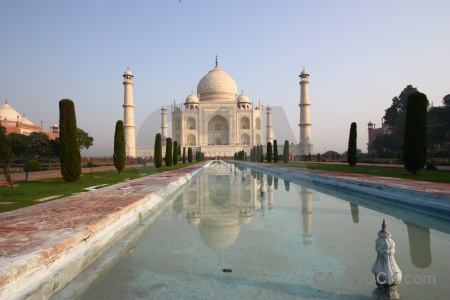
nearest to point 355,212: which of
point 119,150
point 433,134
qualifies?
point 119,150

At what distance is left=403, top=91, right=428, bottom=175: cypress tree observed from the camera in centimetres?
883

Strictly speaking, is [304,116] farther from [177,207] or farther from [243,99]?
[177,207]

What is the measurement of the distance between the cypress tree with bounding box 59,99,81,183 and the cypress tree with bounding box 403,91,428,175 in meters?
9.34

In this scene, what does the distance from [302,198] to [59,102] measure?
6.88 m

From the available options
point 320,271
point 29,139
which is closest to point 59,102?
point 320,271

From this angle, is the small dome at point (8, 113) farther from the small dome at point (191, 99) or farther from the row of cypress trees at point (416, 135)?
the row of cypress trees at point (416, 135)

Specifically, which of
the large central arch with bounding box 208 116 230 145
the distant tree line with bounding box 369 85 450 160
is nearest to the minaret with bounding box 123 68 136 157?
the large central arch with bounding box 208 116 230 145

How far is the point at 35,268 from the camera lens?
1690 millimetres

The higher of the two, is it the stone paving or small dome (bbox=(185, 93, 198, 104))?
small dome (bbox=(185, 93, 198, 104))

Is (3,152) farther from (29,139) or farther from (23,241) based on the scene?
(29,139)

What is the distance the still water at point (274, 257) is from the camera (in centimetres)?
172

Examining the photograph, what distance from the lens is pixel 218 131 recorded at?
44.6 m

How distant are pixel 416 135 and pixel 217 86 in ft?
120

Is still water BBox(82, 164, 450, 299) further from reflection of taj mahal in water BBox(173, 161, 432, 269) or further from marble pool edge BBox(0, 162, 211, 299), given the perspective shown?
marble pool edge BBox(0, 162, 211, 299)
